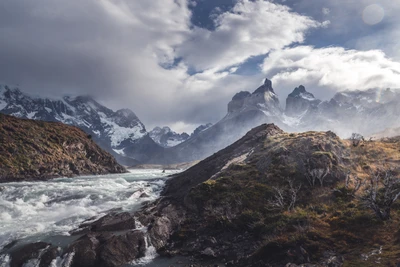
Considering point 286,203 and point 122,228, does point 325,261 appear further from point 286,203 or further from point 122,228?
point 122,228

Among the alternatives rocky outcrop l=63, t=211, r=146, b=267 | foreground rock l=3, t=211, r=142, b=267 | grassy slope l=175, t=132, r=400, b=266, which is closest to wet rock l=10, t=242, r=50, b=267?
foreground rock l=3, t=211, r=142, b=267

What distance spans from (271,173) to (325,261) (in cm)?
2400

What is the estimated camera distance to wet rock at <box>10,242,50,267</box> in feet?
84.1

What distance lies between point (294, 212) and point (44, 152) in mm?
93534

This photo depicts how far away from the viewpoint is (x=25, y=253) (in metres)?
26.4

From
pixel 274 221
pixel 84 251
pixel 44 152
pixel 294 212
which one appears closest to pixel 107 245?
pixel 84 251

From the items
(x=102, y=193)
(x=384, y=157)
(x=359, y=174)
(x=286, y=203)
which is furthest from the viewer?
(x=102, y=193)

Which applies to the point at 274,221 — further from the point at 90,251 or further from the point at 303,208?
the point at 90,251

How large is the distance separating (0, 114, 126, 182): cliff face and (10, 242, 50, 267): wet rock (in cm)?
6112

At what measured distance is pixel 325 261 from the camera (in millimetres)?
21172

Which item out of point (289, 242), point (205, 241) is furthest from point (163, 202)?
point (289, 242)

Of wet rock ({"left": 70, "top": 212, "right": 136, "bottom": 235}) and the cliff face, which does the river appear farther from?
the cliff face

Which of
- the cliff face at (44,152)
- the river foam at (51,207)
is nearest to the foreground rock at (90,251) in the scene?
Result: the river foam at (51,207)

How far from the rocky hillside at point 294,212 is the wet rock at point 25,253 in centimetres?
1115
